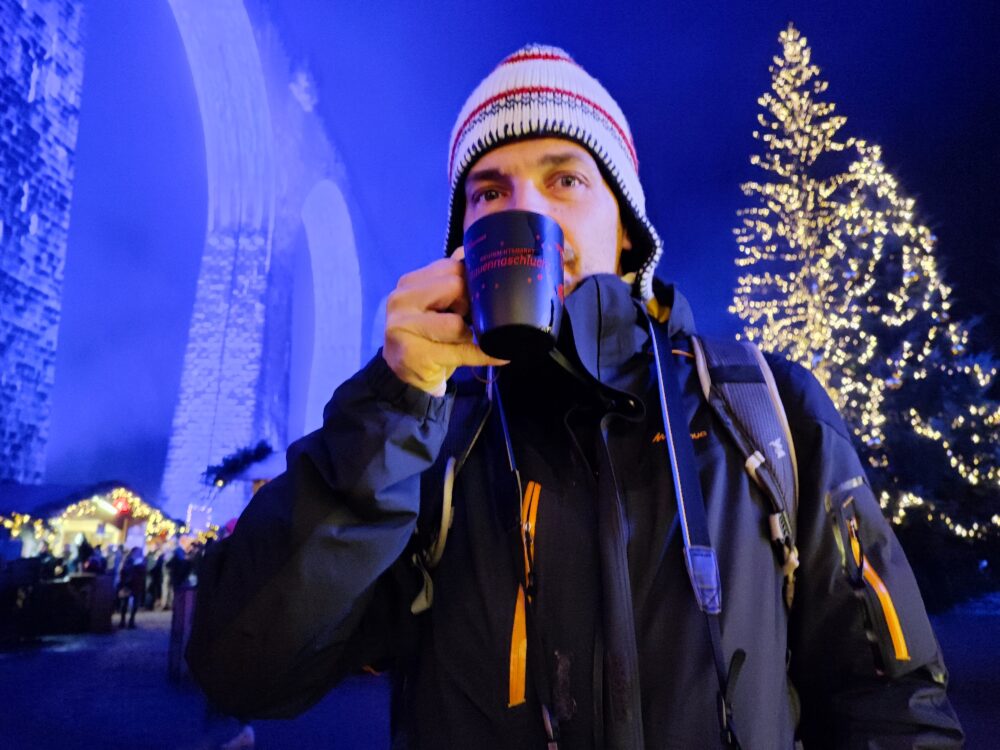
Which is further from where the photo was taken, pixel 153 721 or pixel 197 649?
pixel 153 721

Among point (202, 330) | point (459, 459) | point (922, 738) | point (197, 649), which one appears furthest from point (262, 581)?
point (202, 330)

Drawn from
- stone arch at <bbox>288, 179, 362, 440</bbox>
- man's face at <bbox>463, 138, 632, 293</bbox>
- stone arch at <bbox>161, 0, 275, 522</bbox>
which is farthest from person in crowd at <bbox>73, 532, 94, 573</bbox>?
stone arch at <bbox>288, 179, 362, 440</bbox>

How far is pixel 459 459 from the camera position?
0.88 meters

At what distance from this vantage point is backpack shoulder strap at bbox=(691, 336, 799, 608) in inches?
30.6

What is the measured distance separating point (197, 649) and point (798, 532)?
81 centimetres

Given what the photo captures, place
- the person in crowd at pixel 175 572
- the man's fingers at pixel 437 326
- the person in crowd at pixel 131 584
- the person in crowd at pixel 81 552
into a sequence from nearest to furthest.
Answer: the man's fingers at pixel 437 326
the person in crowd at pixel 81 552
the person in crowd at pixel 131 584
the person in crowd at pixel 175 572

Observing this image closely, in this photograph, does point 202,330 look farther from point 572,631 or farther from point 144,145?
point 572,631

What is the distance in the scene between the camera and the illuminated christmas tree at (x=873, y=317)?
6379mm

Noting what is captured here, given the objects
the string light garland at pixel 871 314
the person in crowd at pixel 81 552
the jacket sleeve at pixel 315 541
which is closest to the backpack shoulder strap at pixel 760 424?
the jacket sleeve at pixel 315 541

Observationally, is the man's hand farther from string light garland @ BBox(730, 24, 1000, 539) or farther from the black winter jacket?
string light garland @ BBox(730, 24, 1000, 539)

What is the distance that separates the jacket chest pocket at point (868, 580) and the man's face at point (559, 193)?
52 cm

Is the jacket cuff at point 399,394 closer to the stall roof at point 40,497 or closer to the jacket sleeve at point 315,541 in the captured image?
the jacket sleeve at point 315,541

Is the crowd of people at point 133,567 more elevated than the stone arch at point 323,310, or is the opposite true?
the stone arch at point 323,310

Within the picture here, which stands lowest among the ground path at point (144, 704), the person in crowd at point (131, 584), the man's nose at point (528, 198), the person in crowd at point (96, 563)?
the ground path at point (144, 704)
